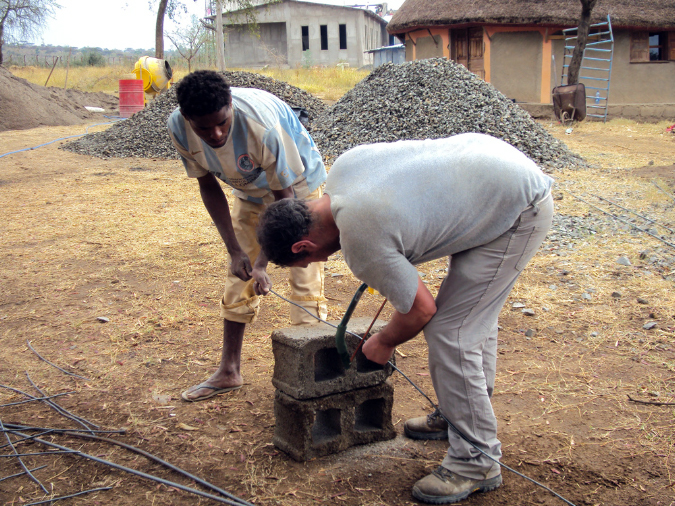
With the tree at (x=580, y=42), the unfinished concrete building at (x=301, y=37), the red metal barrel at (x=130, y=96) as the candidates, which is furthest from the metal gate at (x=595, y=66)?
the unfinished concrete building at (x=301, y=37)

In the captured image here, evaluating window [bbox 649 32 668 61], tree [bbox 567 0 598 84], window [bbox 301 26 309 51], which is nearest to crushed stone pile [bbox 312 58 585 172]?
tree [bbox 567 0 598 84]

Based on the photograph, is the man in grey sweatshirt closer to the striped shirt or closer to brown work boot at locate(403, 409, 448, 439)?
brown work boot at locate(403, 409, 448, 439)

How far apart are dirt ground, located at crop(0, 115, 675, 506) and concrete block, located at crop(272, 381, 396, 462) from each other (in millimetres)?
57

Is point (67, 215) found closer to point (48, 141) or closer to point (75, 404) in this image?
point (75, 404)

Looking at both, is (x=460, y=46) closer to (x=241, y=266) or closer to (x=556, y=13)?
(x=556, y=13)

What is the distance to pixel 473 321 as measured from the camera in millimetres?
2107

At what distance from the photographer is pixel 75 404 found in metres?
2.98

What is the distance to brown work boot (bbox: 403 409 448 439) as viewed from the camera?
104 inches

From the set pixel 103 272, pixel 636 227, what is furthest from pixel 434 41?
pixel 103 272

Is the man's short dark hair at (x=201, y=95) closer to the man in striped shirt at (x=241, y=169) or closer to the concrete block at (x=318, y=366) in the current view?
the man in striped shirt at (x=241, y=169)

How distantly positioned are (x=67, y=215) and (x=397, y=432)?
5.74 metres

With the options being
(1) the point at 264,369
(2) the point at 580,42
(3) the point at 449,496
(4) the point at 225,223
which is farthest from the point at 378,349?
(2) the point at 580,42

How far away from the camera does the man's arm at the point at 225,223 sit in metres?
2.85

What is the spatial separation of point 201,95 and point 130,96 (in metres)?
16.2
